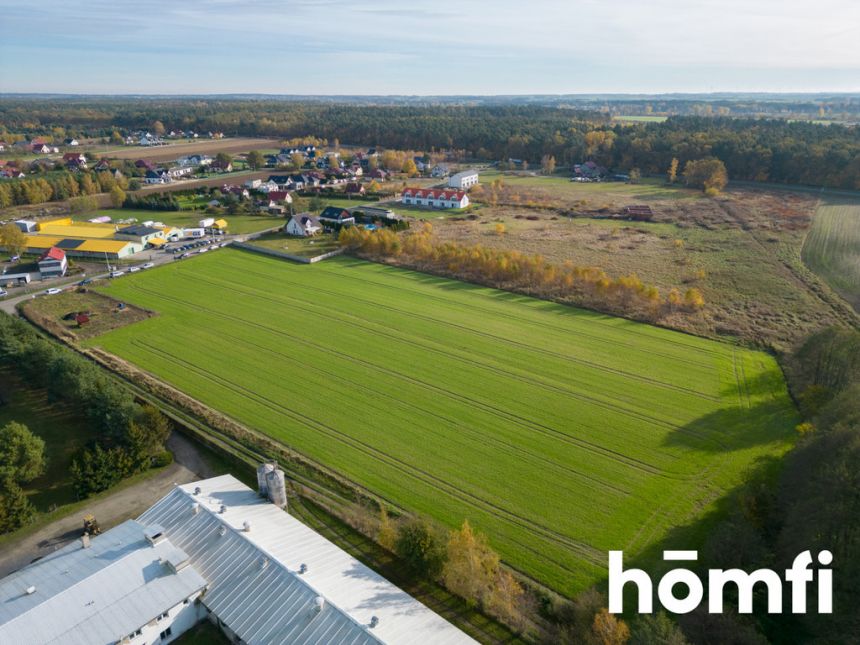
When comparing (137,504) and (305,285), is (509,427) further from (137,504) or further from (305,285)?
(305,285)

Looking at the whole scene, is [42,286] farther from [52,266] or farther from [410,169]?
[410,169]

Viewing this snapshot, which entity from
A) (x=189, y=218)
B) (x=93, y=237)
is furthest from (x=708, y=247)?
(x=93, y=237)

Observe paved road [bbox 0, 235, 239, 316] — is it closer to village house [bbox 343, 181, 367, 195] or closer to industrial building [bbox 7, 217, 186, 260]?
industrial building [bbox 7, 217, 186, 260]

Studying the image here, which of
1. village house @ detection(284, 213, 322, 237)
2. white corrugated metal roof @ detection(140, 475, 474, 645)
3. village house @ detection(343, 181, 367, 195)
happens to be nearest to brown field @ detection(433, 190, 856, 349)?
village house @ detection(284, 213, 322, 237)

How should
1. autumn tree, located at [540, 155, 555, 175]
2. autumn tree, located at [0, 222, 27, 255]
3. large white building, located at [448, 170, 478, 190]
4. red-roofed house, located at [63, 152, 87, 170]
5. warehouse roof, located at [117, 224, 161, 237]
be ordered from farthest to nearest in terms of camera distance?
1. red-roofed house, located at [63, 152, 87, 170]
2. autumn tree, located at [540, 155, 555, 175]
3. large white building, located at [448, 170, 478, 190]
4. warehouse roof, located at [117, 224, 161, 237]
5. autumn tree, located at [0, 222, 27, 255]

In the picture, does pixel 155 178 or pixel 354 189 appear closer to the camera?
pixel 354 189

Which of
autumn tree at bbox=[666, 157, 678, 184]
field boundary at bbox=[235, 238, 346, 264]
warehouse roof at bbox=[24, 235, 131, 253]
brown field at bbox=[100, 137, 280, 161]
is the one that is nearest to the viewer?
field boundary at bbox=[235, 238, 346, 264]

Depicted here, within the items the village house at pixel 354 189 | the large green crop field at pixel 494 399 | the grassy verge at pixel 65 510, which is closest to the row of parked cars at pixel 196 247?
the large green crop field at pixel 494 399
